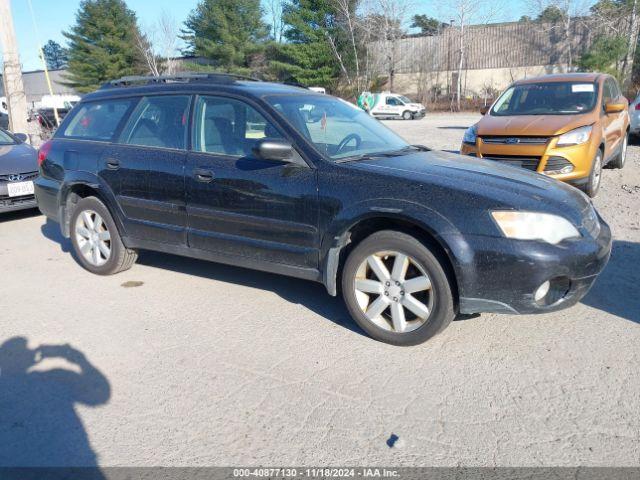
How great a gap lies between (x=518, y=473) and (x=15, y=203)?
7.55 m

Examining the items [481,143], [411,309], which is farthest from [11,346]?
[481,143]

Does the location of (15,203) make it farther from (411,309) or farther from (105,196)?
(411,309)

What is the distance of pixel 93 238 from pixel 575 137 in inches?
236

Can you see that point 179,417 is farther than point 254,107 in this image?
No

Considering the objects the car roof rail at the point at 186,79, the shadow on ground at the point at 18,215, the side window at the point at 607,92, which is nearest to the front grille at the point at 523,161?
the side window at the point at 607,92

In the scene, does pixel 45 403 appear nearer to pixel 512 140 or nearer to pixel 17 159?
pixel 17 159

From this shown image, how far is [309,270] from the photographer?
4.00 metres

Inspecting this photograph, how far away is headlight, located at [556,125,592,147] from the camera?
6992 millimetres

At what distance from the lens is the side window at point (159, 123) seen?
4600 mm

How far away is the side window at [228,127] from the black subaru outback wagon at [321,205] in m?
0.01

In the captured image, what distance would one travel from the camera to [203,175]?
4.32m

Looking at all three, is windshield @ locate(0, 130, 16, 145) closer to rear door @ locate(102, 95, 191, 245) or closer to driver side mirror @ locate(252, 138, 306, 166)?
rear door @ locate(102, 95, 191, 245)

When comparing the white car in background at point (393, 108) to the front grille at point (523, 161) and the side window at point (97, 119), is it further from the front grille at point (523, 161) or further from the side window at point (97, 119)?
the side window at point (97, 119)

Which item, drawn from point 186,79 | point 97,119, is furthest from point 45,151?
point 186,79
